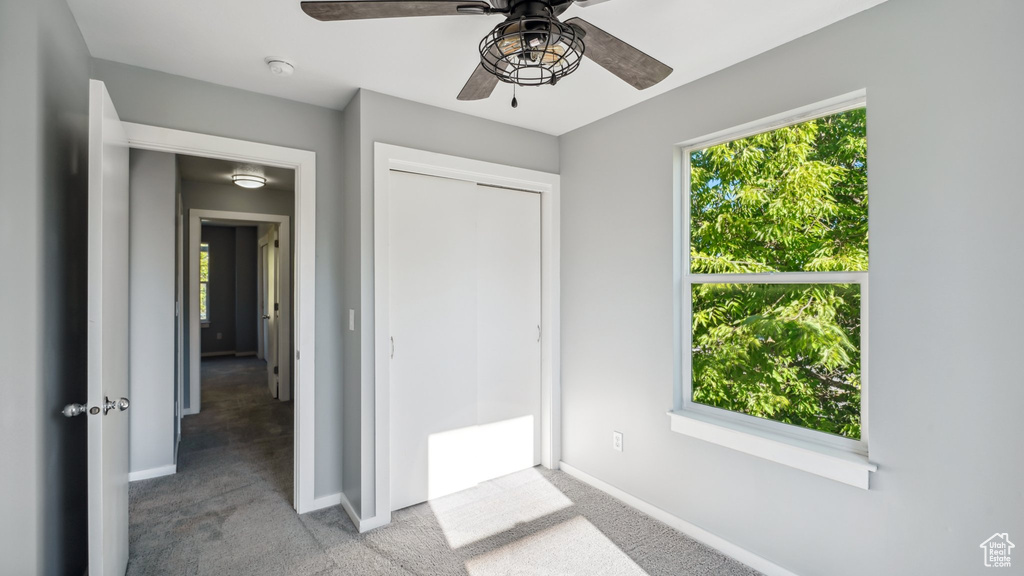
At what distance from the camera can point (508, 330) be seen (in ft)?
10.5

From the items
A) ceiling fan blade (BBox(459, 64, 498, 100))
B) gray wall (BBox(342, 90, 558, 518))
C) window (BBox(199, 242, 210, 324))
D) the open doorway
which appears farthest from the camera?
window (BBox(199, 242, 210, 324))

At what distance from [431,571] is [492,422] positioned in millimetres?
→ 1093

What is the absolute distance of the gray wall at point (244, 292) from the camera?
8422 mm

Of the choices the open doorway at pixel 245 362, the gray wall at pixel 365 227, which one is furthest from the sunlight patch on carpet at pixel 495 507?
the open doorway at pixel 245 362

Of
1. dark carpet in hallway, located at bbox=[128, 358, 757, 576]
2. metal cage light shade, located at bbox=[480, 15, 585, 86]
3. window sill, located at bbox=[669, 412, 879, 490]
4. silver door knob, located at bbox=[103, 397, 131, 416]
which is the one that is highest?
metal cage light shade, located at bbox=[480, 15, 585, 86]

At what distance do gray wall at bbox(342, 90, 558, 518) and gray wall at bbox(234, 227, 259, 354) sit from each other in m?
6.82

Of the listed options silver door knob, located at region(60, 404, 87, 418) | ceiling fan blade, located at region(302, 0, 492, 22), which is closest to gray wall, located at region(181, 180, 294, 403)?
silver door knob, located at region(60, 404, 87, 418)

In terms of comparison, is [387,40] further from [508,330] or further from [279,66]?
[508,330]

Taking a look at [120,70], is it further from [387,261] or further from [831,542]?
[831,542]

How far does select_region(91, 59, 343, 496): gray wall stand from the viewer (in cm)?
240

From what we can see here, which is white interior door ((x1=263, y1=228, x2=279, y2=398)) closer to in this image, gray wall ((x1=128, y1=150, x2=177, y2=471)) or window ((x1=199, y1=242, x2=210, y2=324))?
gray wall ((x1=128, y1=150, x2=177, y2=471))

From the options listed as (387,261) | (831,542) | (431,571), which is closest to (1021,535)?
(831,542)

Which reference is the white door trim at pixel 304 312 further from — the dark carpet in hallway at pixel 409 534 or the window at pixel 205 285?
the window at pixel 205 285

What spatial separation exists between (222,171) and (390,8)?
3.98 meters
